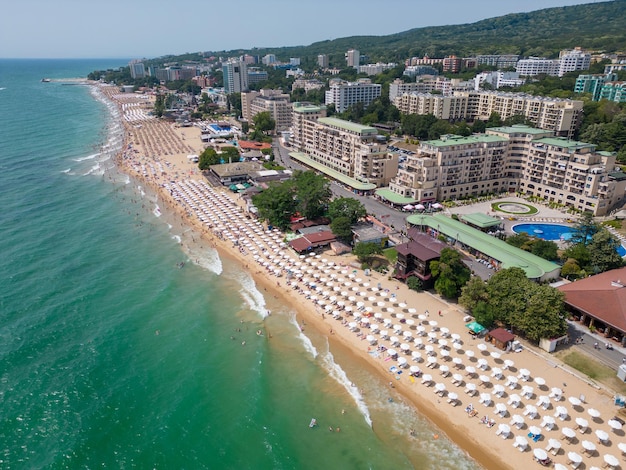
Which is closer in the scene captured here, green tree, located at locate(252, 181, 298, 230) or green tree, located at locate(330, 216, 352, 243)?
green tree, located at locate(330, 216, 352, 243)

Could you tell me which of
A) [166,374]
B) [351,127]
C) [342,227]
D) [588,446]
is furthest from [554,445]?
[351,127]

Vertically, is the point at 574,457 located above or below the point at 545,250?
below

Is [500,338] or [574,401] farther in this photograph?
[500,338]

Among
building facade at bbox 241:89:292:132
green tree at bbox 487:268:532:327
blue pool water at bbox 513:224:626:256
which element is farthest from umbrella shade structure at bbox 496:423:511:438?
building facade at bbox 241:89:292:132

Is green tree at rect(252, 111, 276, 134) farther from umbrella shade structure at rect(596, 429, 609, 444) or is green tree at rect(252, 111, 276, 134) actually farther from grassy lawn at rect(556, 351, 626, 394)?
→ umbrella shade structure at rect(596, 429, 609, 444)

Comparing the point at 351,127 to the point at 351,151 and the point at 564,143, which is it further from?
the point at 564,143

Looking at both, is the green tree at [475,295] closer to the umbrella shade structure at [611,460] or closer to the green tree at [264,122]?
the umbrella shade structure at [611,460]
